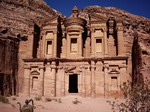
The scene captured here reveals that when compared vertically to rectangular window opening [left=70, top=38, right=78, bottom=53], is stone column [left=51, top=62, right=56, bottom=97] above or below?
below

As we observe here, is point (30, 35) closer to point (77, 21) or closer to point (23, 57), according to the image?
point (23, 57)

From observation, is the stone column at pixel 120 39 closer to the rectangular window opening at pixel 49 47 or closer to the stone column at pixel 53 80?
the stone column at pixel 53 80

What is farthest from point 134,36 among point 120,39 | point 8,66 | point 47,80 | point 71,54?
point 8,66

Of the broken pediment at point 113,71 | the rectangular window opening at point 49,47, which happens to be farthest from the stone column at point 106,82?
the rectangular window opening at point 49,47

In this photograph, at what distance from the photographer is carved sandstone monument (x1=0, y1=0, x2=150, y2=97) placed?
61.2 ft

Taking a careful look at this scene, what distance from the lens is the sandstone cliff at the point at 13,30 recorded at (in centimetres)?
1892

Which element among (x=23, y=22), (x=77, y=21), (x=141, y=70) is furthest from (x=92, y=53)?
(x=23, y=22)

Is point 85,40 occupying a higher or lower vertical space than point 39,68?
higher

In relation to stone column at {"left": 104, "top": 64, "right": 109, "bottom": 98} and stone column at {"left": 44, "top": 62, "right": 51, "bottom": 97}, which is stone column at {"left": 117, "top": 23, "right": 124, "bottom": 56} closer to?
stone column at {"left": 104, "top": 64, "right": 109, "bottom": 98}

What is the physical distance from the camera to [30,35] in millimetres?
21766

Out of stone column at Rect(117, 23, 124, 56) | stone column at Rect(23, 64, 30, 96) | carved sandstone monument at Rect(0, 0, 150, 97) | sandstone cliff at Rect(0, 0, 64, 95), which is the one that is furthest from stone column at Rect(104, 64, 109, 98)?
sandstone cliff at Rect(0, 0, 64, 95)

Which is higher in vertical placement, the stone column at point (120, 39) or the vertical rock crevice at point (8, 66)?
the stone column at point (120, 39)

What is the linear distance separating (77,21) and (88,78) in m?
7.12

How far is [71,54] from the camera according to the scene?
20875mm
